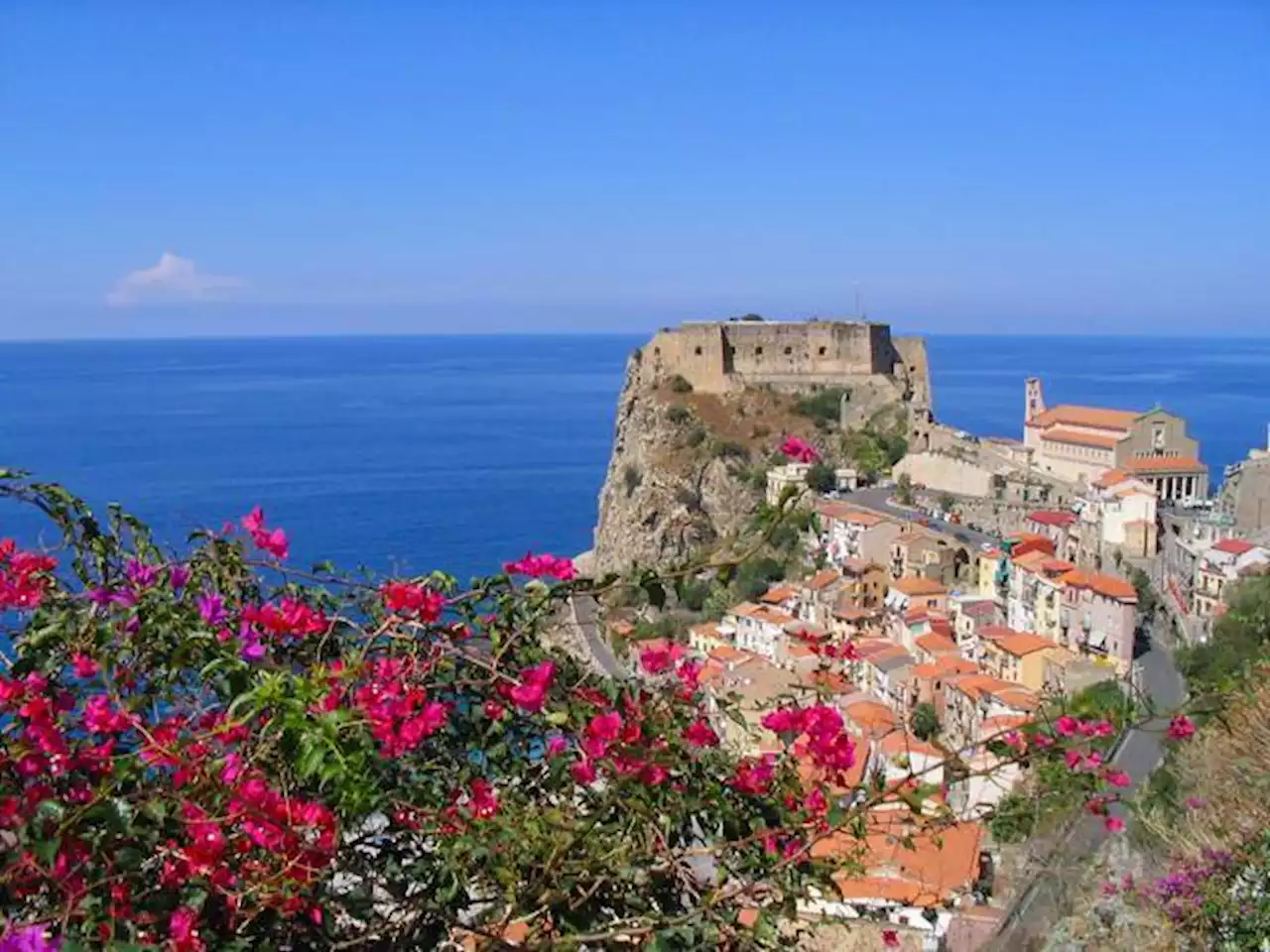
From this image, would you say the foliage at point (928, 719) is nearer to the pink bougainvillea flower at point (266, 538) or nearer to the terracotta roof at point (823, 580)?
the terracotta roof at point (823, 580)

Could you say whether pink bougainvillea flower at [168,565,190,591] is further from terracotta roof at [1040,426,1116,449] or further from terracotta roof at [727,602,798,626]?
terracotta roof at [1040,426,1116,449]

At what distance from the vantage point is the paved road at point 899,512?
20.9 m

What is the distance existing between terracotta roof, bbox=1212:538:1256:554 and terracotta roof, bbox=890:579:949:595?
151 inches

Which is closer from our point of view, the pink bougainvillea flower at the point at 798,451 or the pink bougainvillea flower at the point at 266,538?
the pink bougainvillea flower at the point at 266,538

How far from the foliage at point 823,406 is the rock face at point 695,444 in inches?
9.0

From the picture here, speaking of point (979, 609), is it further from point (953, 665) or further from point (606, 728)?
point (606, 728)

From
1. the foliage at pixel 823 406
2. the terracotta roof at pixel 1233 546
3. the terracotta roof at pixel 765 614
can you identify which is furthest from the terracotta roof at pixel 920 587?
the foliage at pixel 823 406

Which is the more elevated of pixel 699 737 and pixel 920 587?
pixel 699 737

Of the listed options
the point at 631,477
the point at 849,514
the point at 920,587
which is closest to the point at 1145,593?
→ the point at 920,587

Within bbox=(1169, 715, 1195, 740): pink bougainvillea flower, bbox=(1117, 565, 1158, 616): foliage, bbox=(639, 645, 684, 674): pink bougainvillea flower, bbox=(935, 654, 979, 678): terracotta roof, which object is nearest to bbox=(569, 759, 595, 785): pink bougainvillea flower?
bbox=(639, 645, 684, 674): pink bougainvillea flower

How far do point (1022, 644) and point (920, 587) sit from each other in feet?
10.7

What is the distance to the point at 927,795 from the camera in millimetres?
1887

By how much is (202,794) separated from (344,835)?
0.75ft

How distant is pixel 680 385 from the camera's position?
29.3m
